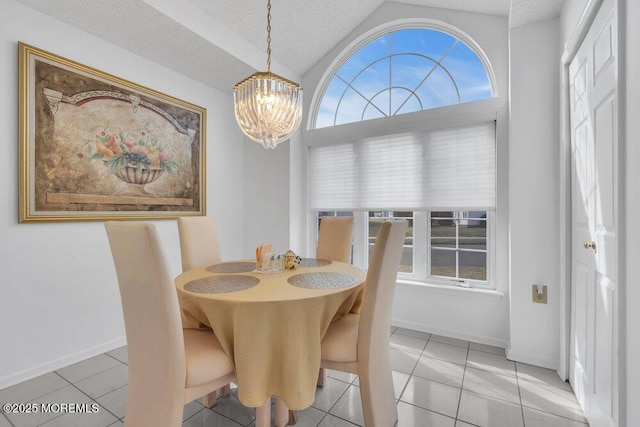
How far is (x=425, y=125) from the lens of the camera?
2.86 m

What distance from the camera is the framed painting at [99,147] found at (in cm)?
205

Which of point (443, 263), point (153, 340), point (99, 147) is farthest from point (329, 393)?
point (99, 147)

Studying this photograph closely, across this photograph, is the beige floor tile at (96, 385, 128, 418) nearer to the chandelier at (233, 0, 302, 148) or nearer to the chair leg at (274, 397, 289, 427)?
the chair leg at (274, 397, 289, 427)

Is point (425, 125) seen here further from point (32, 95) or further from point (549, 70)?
point (32, 95)

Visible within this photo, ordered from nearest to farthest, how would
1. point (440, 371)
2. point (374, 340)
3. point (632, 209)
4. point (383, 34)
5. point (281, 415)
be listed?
point (632, 209) → point (374, 340) → point (281, 415) → point (440, 371) → point (383, 34)

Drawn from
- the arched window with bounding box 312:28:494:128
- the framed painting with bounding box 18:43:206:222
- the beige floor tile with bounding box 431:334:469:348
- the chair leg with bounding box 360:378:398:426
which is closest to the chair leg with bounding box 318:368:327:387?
the chair leg with bounding box 360:378:398:426

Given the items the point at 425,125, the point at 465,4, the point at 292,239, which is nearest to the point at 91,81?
the point at 292,239

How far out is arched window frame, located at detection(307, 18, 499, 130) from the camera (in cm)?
268

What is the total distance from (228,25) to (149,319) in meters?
2.64

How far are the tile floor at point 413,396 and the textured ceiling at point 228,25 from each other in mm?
2610

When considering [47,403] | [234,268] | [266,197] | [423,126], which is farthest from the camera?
[266,197]

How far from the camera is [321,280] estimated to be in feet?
5.34

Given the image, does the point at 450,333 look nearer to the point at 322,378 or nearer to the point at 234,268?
the point at 322,378

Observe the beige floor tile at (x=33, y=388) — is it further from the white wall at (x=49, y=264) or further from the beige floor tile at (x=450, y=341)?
the beige floor tile at (x=450, y=341)
